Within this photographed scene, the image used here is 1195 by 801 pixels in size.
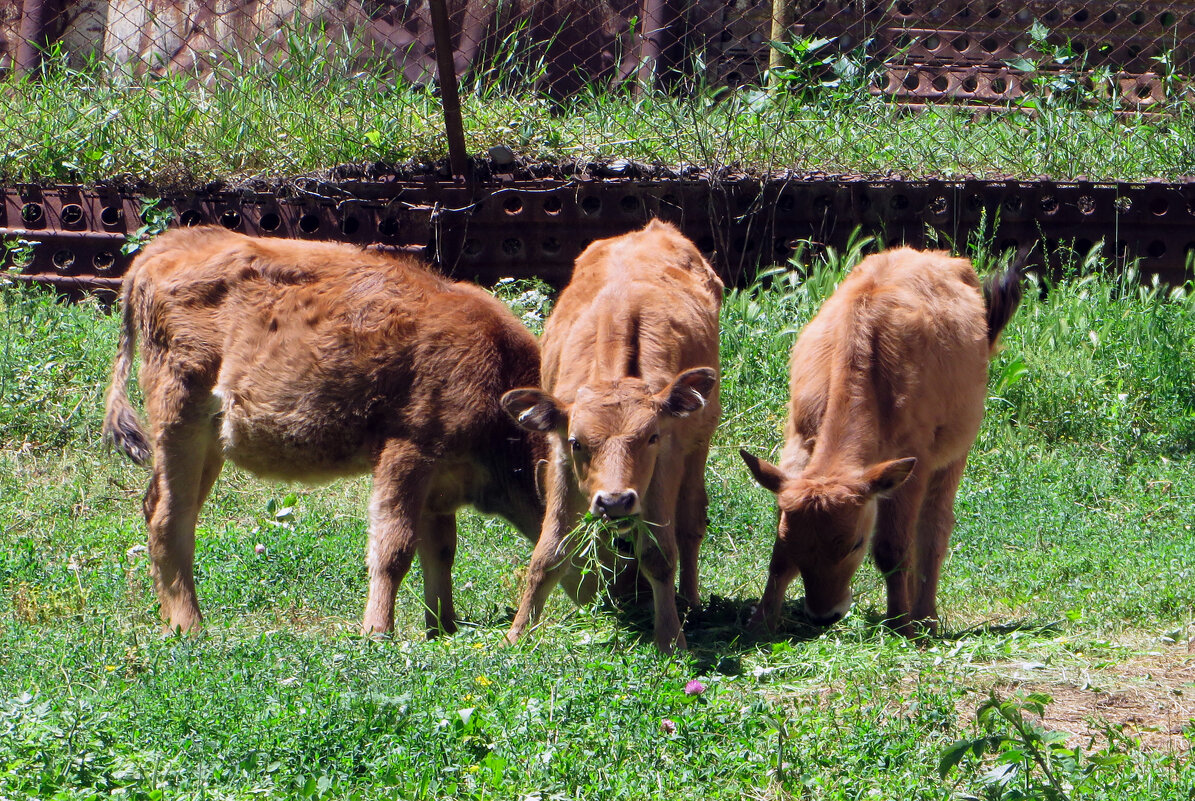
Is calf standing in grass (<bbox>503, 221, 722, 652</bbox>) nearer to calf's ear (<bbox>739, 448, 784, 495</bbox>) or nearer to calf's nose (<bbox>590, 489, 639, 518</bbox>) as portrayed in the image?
calf's nose (<bbox>590, 489, 639, 518</bbox>)

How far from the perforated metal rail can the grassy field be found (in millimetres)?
398

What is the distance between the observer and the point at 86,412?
346 inches

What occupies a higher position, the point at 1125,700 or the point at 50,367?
the point at 50,367

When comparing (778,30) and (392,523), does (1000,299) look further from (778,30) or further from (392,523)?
(778,30)

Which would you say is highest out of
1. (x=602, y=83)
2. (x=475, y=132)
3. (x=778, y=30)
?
(x=778, y=30)

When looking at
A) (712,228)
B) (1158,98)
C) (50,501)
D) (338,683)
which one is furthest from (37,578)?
(1158,98)

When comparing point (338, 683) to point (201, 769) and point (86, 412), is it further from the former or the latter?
point (86, 412)

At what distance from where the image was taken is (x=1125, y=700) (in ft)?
15.8

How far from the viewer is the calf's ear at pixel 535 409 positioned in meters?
5.60

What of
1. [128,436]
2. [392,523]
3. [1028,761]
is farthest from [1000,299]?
[128,436]

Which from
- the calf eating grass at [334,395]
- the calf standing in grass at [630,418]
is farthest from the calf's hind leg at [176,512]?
the calf standing in grass at [630,418]

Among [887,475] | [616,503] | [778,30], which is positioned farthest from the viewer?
[778,30]

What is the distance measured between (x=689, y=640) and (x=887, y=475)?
1.21 meters

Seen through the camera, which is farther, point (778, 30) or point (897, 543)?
point (778, 30)
